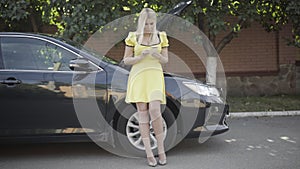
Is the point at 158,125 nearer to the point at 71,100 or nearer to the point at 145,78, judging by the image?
the point at 145,78

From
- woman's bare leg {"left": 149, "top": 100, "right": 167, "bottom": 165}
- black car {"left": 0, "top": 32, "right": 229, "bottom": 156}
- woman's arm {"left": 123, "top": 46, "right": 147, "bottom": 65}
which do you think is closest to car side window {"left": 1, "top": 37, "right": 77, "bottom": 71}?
black car {"left": 0, "top": 32, "right": 229, "bottom": 156}

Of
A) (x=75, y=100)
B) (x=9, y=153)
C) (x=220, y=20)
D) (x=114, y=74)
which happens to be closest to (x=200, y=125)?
(x=114, y=74)

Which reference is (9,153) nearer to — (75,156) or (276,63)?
(75,156)

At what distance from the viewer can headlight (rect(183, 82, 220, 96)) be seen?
15.9 ft

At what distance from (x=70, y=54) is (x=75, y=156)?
1.32 meters

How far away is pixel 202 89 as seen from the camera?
494 cm

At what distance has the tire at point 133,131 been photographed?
4.63m

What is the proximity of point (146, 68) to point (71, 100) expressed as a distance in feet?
3.28

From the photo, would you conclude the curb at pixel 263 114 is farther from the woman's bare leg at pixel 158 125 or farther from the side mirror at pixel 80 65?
the side mirror at pixel 80 65

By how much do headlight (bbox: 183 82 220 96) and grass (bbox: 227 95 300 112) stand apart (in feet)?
9.94

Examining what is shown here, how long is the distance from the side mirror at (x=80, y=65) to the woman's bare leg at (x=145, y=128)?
0.79 m

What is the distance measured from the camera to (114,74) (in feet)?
15.3

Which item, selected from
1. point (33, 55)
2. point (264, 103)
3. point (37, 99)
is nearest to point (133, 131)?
point (37, 99)

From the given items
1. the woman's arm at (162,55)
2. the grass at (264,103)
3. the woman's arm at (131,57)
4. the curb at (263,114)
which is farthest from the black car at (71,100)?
the grass at (264,103)
